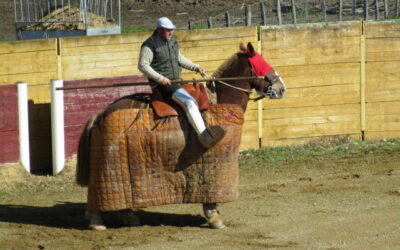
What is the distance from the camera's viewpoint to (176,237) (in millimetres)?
8406

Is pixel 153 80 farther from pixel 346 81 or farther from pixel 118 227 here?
pixel 346 81

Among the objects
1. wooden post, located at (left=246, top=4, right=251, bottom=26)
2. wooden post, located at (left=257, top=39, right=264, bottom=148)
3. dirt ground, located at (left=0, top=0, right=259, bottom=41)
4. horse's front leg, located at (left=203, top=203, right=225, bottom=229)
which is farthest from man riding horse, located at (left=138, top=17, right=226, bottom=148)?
dirt ground, located at (left=0, top=0, right=259, bottom=41)

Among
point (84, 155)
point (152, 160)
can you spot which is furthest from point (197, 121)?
point (84, 155)

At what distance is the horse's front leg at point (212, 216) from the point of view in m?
8.73

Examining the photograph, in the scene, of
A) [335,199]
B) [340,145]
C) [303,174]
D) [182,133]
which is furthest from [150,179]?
[340,145]

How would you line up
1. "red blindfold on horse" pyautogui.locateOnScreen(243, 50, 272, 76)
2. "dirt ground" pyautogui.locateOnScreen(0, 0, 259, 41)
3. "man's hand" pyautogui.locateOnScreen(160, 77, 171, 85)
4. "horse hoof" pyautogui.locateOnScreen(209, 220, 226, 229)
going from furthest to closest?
"dirt ground" pyautogui.locateOnScreen(0, 0, 259, 41), "red blindfold on horse" pyautogui.locateOnScreen(243, 50, 272, 76), "horse hoof" pyautogui.locateOnScreen(209, 220, 226, 229), "man's hand" pyautogui.locateOnScreen(160, 77, 171, 85)

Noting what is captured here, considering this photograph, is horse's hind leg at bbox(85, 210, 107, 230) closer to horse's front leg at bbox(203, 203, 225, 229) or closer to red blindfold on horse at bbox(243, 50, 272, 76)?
horse's front leg at bbox(203, 203, 225, 229)

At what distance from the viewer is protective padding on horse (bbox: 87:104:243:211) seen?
339 inches

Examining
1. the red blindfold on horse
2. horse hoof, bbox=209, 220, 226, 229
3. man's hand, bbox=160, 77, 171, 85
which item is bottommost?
horse hoof, bbox=209, 220, 226, 229

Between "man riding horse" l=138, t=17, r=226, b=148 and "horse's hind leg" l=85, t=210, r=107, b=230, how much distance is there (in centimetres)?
133

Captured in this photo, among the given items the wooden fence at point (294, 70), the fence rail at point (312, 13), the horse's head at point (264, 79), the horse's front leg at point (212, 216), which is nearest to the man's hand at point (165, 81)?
the horse's head at point (264, 79)

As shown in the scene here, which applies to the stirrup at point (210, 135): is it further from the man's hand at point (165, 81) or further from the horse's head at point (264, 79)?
the horse's head at point (264, 79)

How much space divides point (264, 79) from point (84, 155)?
2.05 m

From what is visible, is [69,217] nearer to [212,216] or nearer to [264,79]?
[212,216]
